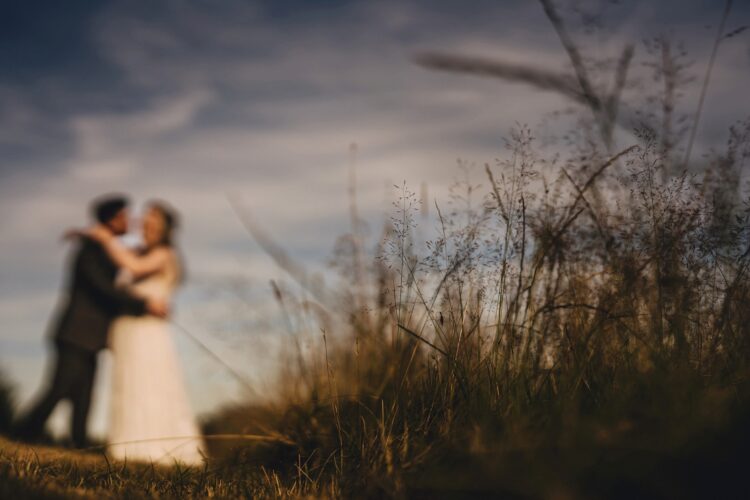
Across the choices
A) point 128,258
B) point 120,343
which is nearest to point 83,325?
point 120,343

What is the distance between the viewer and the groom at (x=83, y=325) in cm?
491

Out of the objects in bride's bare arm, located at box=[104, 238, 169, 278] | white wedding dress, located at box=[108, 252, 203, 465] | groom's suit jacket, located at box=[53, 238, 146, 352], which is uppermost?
bride's bare arm, located at box=[104, 238, 169, 278]

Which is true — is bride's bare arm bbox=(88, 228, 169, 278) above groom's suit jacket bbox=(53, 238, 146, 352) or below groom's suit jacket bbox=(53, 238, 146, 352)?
above

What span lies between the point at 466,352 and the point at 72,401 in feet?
13.5

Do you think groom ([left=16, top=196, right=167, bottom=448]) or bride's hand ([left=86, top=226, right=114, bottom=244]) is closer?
groom ([left=16, top=196, right=167, bottom=448])

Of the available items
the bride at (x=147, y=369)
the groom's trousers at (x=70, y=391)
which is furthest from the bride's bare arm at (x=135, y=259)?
the groom's trousers at (x=70, y=391)

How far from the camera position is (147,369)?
17.5 ft

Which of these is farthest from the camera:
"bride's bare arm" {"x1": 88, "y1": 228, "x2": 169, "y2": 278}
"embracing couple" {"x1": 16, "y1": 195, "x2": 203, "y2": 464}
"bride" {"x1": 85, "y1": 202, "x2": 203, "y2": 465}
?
"bride's bare arm" {"x1": 88, "y1": 228, "x2": 169, "y2": 278}

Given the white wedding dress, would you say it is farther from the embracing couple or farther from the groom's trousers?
the groom's trousers

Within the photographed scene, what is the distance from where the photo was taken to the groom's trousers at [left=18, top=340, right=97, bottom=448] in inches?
192

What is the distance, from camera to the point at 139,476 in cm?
247

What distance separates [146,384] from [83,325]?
0.70 meters

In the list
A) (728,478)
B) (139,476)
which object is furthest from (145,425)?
(728,478)

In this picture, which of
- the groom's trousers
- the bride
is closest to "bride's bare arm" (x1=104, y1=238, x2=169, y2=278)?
the bride
